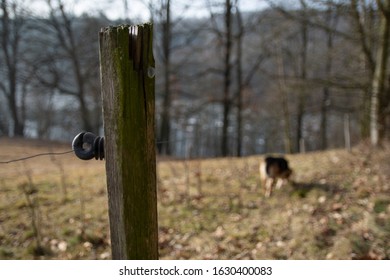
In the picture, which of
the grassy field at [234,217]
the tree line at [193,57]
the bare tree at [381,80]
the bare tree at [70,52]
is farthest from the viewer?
the bare tree at [70,52]

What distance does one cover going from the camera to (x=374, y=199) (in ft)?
21.2

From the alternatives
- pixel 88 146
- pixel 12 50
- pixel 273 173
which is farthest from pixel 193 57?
pixel 88 146

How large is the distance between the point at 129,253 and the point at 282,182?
7127 mm

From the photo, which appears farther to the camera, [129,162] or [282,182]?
[282,182]

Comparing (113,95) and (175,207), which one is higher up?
(113,95)

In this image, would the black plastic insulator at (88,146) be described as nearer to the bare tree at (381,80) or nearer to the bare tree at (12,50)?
the bare tree at (381,80)

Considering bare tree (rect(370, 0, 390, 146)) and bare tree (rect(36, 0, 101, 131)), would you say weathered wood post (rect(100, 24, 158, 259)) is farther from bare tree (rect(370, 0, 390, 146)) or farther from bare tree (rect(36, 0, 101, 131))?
bare tree (rect(36, 0, 101, 131))

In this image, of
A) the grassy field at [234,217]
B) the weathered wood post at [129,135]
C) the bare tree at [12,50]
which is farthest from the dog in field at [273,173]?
the bare tree at [12,50]

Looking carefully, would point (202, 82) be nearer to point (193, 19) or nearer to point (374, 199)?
point (193, 19)

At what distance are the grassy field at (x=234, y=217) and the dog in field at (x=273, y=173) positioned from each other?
25 cm

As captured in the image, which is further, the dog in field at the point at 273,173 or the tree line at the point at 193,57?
the tree line at the point at 193,57

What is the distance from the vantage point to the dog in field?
8.10 m

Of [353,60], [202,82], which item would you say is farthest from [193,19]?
[353,60]

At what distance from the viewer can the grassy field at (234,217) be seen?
17.6 feet
